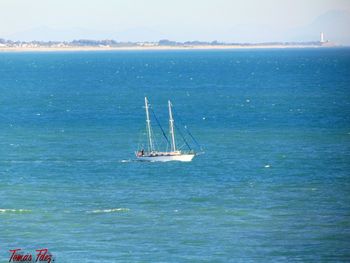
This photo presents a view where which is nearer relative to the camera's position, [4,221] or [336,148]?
[4,221]

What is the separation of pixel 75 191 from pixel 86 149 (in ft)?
91.8

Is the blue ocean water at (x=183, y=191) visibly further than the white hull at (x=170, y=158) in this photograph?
No

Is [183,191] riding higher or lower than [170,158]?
higher

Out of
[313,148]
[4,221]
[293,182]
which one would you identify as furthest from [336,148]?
[4,221]

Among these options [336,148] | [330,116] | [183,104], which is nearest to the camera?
[336,148]

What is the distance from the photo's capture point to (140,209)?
287ft

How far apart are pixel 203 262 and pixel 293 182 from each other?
3258cm

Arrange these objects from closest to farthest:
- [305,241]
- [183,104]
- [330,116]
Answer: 1. [305,241]
2. [330,116]
3. [183,104]

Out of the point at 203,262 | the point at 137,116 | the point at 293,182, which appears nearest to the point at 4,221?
the point at 203,262

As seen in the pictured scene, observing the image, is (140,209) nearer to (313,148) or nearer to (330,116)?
(313,148)

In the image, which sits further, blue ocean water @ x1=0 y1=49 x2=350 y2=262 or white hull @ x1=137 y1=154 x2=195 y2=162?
white hull @ x1=137 y1=154 x2=195 y2=162

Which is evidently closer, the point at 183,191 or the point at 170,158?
the point at 183,191

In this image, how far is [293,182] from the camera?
330 feet

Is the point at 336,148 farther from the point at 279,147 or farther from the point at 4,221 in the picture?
the point at 4,221
